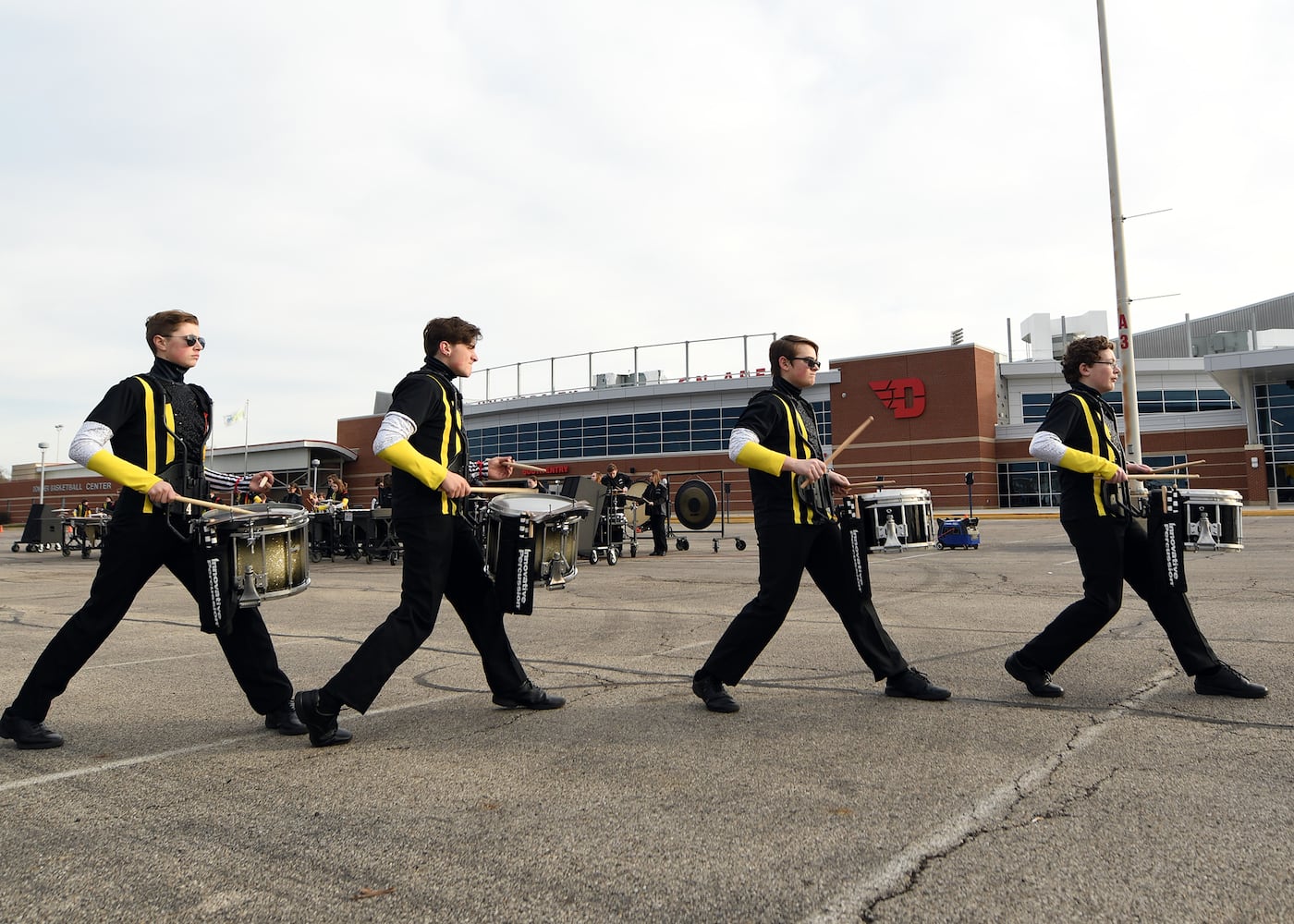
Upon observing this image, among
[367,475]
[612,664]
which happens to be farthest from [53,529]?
[367,475]

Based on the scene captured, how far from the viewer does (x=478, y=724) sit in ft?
14.6

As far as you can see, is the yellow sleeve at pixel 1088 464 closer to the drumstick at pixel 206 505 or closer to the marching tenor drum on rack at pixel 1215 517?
the marching tenor drum on rack at pixel 1215 517

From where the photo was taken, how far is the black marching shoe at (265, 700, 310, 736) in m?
4.33

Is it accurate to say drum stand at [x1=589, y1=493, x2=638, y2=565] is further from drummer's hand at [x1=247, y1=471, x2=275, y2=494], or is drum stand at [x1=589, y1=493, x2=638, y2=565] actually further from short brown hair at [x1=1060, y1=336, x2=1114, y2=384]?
drummer's hand at [x1=247, y1=471, x2=275, y2=494]

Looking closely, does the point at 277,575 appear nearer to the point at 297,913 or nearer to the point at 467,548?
the point at 467,548

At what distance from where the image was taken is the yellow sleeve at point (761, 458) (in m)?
4.45

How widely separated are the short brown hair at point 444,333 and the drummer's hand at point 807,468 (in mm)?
1669

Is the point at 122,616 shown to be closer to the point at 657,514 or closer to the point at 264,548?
the point at 264,548

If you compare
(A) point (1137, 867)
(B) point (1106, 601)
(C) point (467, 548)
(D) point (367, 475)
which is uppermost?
(D) point (367, 475)

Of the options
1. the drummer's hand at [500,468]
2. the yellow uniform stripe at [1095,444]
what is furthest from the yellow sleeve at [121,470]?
the yellow uniform stripe at [1095,444]

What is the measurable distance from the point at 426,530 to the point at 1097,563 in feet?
10.9

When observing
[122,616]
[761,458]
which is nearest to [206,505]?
[122,616]

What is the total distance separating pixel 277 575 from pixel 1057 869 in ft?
11.5

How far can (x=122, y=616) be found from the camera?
4086 mm
